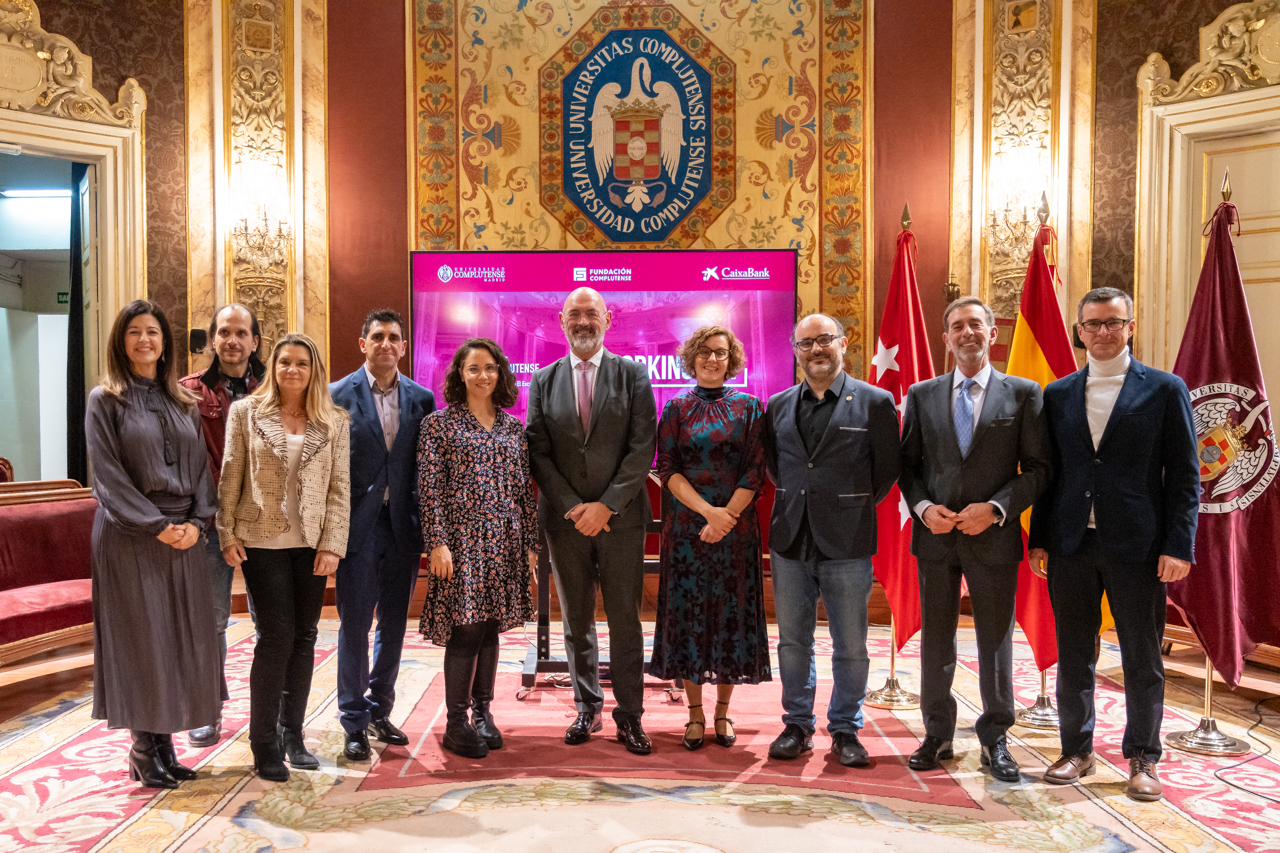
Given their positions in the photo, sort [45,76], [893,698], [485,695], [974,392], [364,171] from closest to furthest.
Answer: [974,392], [485,695], [893,698], [45,76], [364,171]

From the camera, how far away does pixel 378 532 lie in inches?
122

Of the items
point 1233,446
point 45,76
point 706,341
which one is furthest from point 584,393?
point 45,76

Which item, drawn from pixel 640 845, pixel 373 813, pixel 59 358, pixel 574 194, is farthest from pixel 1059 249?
pixel 59 358

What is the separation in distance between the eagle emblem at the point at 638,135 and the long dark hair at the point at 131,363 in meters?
3.60

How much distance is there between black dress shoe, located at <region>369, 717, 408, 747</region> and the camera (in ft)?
10.5

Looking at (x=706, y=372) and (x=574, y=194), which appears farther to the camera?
(x=574, y=194)

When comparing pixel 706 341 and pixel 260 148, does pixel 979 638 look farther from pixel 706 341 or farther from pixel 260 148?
pixel 260 148

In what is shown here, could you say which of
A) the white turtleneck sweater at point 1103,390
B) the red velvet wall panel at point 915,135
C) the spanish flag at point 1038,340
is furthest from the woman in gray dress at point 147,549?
the red velvet wall panel at point 915,135

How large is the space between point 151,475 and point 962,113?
5240mm

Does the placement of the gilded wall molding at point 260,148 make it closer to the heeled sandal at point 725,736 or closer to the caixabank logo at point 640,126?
the caixabank logo at point 640,126

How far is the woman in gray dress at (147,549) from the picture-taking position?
8.73 feet

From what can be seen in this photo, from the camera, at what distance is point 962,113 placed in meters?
5.65

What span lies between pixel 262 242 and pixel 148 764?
3.78 m

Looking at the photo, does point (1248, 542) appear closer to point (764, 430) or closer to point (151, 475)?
point (764, 430)
